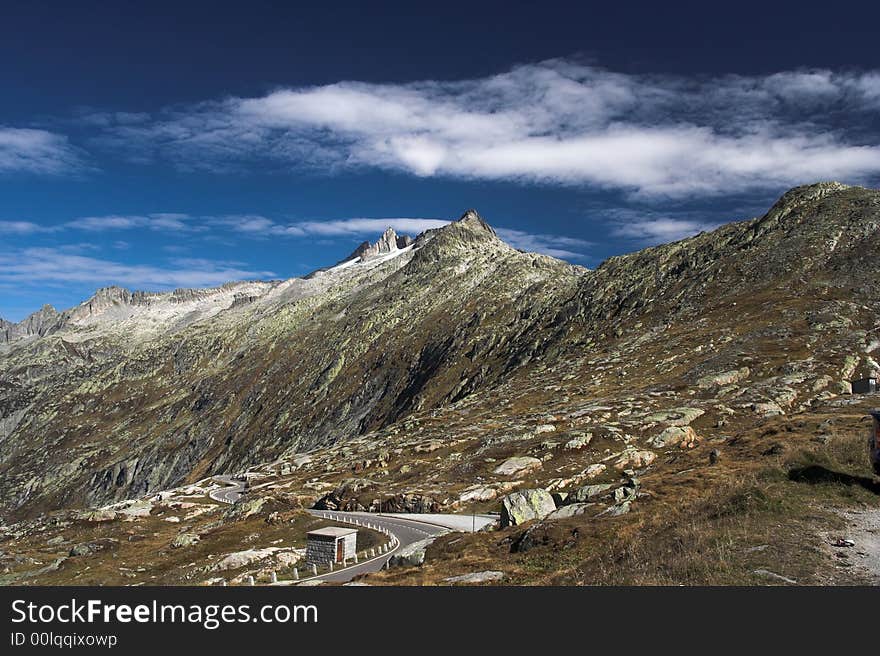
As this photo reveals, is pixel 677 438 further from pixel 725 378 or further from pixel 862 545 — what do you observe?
pixel 862 545

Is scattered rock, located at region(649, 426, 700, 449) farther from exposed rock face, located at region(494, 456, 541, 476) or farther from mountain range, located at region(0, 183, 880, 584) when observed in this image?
exposed rock face, located at region(494, 456, 541, 476)

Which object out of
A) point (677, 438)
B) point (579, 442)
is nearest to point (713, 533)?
point (677, 438)

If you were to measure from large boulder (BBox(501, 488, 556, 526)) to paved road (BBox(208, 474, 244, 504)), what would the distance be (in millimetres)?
Answer: 72780

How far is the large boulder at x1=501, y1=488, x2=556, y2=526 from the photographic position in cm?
3550

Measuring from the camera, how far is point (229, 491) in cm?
11106

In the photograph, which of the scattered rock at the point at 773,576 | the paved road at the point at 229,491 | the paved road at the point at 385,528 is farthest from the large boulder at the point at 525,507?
the paved road at the point at 229,491

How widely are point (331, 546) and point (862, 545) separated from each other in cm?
3377

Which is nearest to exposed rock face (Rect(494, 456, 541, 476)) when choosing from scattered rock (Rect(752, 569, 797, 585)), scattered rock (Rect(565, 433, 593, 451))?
scattered rock (Rect(565, 433, 593, 451))

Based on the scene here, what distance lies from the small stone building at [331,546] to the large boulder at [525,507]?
42.7ft
